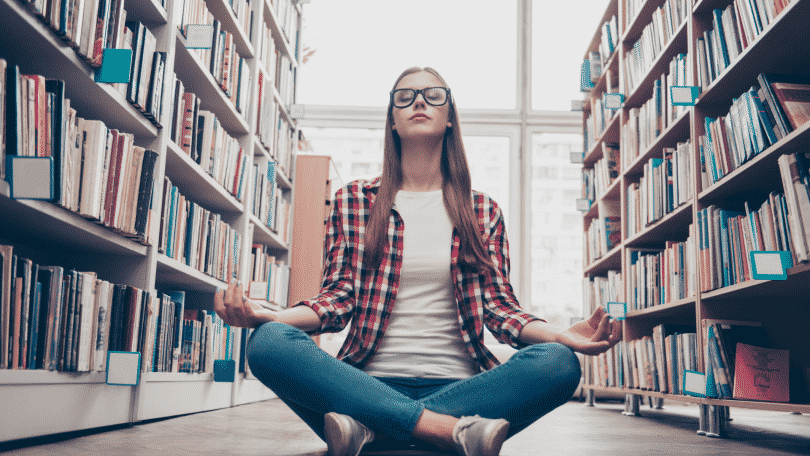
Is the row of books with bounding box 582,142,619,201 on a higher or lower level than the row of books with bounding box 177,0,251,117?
lower

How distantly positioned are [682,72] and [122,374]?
7.31 ft

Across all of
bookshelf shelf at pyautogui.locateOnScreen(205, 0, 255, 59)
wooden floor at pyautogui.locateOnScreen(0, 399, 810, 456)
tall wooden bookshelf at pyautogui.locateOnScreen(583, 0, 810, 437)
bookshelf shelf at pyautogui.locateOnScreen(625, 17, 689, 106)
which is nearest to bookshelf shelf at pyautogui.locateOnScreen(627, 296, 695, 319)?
tall wooden bookshelf at pyautogui.locateOnScreen(583, 0, 810, 437)

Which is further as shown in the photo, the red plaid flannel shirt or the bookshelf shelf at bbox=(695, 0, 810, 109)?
the bookshelf shelf at bbox=(695, 0, 810, 109)

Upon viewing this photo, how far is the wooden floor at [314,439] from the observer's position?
149 cm

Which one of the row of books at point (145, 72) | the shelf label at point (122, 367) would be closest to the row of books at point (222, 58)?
the row of books at point (145, 72)

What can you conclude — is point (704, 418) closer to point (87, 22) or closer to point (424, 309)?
point (424, 309)

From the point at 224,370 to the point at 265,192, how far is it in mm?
1196

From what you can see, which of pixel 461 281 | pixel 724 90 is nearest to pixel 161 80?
pixel 461 281

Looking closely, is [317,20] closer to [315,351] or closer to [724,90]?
[724,90]

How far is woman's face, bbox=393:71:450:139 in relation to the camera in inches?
65.2

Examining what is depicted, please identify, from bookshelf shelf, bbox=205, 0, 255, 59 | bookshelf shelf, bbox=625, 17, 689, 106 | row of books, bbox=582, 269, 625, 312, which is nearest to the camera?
bookshelf shelf, bbox=625, 17, 689, 106

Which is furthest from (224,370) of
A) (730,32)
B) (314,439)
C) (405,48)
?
(405,48)

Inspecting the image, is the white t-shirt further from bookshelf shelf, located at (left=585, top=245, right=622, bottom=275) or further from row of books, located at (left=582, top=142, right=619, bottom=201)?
row of books, located at (left=582, top=142, right=619, bottom=201)

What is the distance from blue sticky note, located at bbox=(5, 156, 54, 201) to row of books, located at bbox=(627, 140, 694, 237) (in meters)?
2.03
